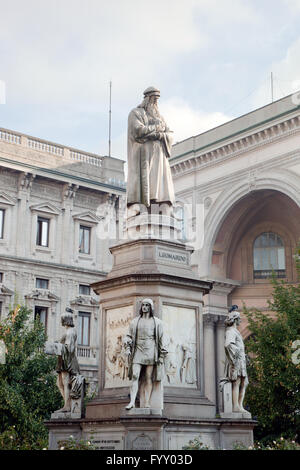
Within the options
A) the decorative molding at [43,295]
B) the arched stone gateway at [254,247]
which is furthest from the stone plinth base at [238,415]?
the arched stone gateway at [254,247]

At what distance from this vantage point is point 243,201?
37.1 metres

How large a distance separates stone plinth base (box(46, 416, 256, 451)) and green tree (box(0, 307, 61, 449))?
7844 mm

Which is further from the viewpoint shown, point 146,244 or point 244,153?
point 244,153

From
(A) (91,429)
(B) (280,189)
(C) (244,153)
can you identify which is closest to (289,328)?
(A) (91,429)

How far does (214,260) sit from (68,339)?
26445mm

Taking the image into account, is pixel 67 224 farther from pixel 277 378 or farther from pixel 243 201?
pixel 277 378

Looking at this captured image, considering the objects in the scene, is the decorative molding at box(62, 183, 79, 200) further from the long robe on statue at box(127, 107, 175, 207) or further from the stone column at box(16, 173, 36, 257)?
the long robe on statue at box(127, 107, 175, 207)

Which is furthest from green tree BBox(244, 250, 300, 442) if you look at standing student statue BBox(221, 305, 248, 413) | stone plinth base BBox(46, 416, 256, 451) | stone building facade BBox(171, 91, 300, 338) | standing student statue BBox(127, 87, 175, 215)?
stone building facade BBox(171, 91, 300, 338)

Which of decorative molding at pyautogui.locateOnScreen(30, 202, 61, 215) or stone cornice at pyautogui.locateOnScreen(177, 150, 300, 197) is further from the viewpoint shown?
decorative molding at pyautogui.locateOnScreen(30, 202, 61, 215)

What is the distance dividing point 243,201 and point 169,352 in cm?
2592

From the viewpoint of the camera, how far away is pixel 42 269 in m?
36.2

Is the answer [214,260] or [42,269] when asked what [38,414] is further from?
[214,260]

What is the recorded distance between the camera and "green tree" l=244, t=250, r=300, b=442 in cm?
2052

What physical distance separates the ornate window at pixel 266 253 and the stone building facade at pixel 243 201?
6cm
